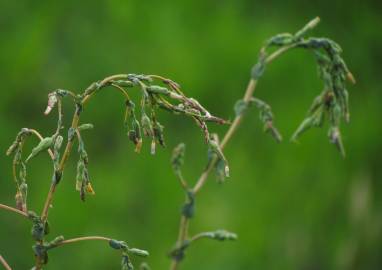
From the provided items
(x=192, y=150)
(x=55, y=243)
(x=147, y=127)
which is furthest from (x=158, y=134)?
(x=192, y=150)

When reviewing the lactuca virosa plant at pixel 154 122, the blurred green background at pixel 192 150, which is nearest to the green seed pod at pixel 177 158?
the lactuca virosa plant at pixel 154 122

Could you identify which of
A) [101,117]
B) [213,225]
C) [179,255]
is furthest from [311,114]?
[101,117]

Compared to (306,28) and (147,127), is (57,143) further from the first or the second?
(306,28)

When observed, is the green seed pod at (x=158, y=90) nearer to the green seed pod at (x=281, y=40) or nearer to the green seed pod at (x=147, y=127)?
the green seed pod at (x=147, y=127)

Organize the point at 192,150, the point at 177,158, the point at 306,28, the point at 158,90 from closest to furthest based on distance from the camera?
1. the point at 158,90
2. the point at 306,28
3. the point at 177,158
4. the point at 192,150

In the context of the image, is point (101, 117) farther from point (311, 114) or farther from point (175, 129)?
point (311, 114)

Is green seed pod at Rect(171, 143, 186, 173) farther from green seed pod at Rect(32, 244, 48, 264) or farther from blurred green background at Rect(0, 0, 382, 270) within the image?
blurred green background at Rect(0, 0, 382, 270)

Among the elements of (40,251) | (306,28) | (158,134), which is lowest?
(40,251)

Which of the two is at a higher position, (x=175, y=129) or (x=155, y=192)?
(x=175, y=129)

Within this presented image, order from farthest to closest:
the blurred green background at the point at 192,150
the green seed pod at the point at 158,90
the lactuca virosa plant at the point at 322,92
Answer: the blurred green background at the point at 192,150, the lactuca virosa plant at the point at 322,92, the green seed pod at the point at 158,90
